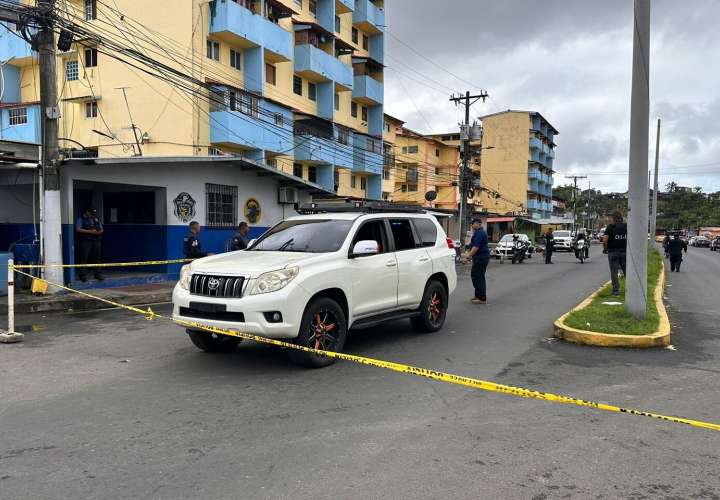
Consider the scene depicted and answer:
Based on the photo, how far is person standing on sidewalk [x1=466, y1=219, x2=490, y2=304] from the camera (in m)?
11.8

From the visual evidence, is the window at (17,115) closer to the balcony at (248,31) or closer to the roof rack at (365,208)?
the balcony at (248,31)

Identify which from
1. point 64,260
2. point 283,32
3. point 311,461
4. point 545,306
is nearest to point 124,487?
point 311,461

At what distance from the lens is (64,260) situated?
13.3 metres

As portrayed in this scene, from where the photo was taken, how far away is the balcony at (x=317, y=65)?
A: 109ft

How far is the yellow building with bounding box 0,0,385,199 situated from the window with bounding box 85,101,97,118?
5 cm

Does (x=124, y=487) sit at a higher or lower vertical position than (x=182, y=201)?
lower

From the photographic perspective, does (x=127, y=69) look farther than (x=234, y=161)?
Yes

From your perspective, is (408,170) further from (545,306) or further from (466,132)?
(545,306)

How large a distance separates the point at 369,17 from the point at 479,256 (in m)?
34.0

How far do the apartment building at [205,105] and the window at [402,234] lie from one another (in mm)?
8141

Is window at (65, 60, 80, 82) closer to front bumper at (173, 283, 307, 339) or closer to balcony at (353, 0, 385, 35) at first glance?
balcony at (353, 0, 385, 35)

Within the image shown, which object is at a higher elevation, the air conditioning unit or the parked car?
the air conditioning unit

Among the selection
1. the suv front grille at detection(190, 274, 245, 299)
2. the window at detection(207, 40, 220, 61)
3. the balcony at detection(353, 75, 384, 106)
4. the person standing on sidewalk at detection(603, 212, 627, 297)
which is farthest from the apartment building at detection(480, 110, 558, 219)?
the suv front grille at detection(190, 274, 245, 299)

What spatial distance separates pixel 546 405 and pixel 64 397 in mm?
4518
